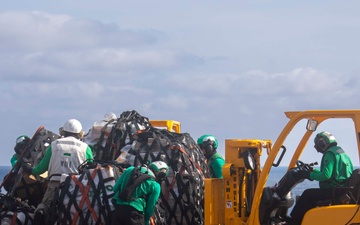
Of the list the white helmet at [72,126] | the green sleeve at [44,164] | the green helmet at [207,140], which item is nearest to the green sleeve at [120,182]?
the green sleeve at [44,164]

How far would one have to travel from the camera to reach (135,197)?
12086 mm

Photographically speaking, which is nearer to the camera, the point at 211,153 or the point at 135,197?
the point at 135,197

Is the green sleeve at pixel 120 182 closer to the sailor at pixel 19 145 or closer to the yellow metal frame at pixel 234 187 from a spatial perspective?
the yellow metal frame at pixel 234 187

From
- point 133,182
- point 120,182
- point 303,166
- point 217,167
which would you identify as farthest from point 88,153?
point 303,166

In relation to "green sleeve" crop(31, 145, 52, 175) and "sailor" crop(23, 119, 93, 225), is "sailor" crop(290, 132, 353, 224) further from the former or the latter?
"green sleeve" crop(31, 145, 52, 175)

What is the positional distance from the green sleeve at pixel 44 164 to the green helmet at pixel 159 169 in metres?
2.14

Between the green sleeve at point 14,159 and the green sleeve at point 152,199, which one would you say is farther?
the green sleeve at point 14,159

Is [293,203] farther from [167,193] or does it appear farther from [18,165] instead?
[18,165]

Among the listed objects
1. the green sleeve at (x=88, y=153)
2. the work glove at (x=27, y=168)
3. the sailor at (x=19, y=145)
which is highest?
the sailor at (x=19, y=145)

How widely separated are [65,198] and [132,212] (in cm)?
157

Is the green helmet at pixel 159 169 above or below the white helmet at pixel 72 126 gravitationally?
below

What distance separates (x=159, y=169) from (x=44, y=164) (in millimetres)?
2431

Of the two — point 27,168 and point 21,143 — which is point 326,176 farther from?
point 21,143

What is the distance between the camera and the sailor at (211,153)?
1598 centimetres
